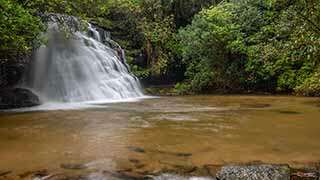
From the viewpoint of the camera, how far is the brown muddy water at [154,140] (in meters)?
5.21

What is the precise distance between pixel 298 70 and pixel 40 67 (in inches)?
445

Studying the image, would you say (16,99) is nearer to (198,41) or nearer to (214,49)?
(198,41)

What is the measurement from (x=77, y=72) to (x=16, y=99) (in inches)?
151

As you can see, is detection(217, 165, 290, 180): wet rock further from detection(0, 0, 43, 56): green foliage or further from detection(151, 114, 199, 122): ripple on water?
detection(0, 0, 43, 56): green foliage

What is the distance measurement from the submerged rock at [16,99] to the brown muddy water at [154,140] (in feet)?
10.4

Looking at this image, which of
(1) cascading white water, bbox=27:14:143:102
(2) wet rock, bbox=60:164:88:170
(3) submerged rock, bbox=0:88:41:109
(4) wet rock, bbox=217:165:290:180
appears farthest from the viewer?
(1) cascading white water, bbox=27:14:143:102

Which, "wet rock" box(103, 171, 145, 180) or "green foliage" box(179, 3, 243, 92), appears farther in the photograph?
"green foliage" box(179, 3, 243, 92)

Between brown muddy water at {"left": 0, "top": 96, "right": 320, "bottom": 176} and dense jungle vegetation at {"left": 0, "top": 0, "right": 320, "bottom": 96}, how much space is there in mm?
3987

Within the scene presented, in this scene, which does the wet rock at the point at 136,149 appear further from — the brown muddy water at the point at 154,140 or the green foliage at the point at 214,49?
the green foliage at the point at 214,49

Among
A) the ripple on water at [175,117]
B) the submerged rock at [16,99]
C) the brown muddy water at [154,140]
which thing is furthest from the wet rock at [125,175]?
the submerged rock at [16,99]

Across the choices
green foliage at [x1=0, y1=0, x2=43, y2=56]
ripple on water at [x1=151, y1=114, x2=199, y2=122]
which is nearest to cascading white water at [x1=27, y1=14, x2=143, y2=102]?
green foliage at [x1=0, y1=0, x2=43, y2=56]

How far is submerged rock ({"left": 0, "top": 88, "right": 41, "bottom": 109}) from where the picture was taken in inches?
524

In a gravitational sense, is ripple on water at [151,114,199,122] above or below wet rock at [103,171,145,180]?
above

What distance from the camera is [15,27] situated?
32.7 feet
